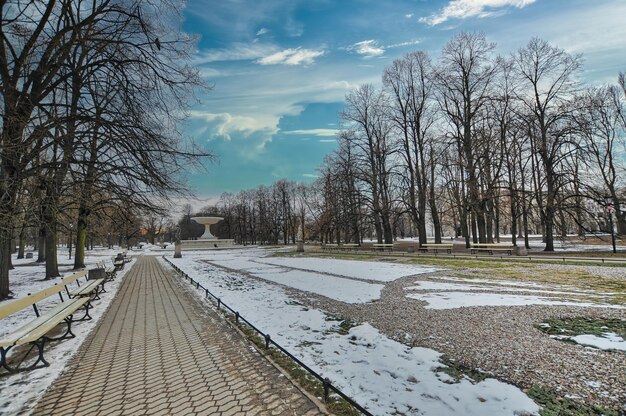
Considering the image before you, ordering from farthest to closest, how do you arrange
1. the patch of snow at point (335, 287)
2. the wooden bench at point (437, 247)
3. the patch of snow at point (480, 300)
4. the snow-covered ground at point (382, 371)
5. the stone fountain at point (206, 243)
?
1. the stone fountain at point (206, 243)
2. the wooden bench at point (437, 247)
3. the patch of snow at point (335, 287)
4. the patch of snow at point (480, 300)
5. the snow-covered ground at point (382, 371)

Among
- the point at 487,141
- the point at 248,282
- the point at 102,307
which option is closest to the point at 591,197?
the point at 487,141

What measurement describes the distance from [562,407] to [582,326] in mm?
3520

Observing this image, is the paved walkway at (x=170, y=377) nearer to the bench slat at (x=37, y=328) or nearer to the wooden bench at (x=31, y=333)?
the wooden bench at (x=31, y=333)

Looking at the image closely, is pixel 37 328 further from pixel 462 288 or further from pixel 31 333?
pixel 462 288

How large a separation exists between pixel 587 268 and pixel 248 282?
14004mm

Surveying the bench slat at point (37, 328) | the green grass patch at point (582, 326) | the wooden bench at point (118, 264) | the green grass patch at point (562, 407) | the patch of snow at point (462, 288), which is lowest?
the patch of snow at point (462, 288)

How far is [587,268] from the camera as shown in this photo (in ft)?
45.7

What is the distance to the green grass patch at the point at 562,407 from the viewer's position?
3273 millimetres

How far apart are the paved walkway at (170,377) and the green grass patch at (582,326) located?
485 cm

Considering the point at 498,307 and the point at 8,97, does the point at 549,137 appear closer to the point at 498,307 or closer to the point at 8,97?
the point at 498,307

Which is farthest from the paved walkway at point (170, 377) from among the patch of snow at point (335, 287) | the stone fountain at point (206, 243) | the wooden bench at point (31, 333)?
the stone fountain at point (206, 243)

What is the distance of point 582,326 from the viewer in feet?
19.7

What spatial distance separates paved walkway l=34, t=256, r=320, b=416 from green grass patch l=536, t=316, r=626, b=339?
485 centimetres

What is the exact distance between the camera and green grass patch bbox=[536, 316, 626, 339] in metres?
5.65
